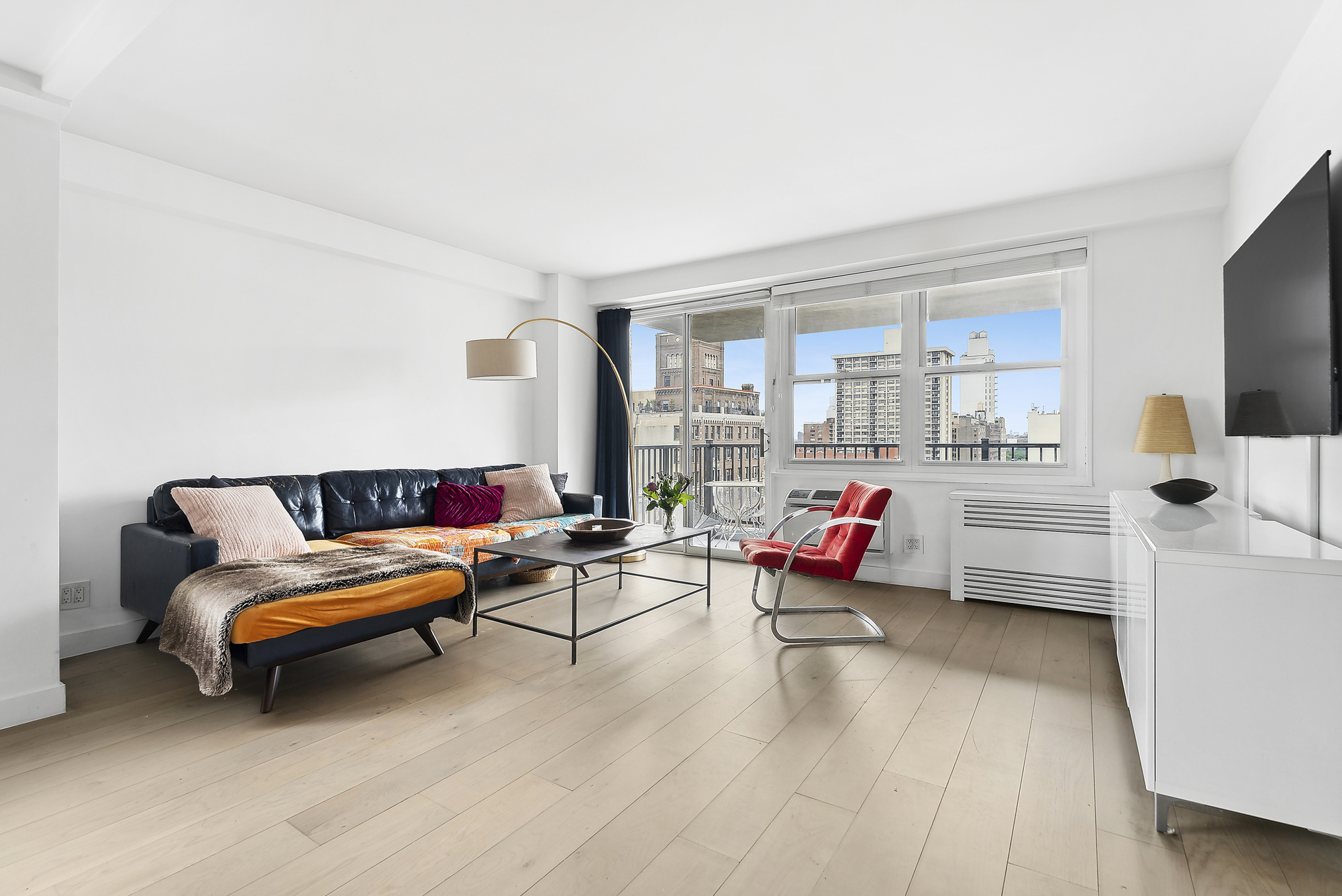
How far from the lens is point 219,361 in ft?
12.2

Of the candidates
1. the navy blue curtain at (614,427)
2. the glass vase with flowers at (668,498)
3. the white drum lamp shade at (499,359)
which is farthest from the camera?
the navy blue curtain at (614,427)

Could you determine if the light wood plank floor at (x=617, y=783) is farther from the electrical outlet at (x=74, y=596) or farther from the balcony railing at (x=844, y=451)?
the balcony railing at (x=844, y=451)

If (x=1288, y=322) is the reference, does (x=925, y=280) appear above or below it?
above

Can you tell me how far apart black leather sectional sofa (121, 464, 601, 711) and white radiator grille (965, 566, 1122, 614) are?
2.74 meters

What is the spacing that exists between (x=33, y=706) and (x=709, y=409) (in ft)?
15.0

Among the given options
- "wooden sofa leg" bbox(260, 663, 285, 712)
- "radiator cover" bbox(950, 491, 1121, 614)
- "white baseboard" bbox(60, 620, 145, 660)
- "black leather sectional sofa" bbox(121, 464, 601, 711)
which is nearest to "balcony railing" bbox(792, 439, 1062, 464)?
"radiator cover" bbox(950, 491, 1121, 614)

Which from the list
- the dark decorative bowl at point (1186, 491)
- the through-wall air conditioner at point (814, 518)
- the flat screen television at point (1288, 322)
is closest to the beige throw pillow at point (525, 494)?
the through-wall air conditioner at point (814, 518)

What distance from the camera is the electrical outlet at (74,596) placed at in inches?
122

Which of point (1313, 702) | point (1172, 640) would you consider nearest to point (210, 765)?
point (1172, 640)

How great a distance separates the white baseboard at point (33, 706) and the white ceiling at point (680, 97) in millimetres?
2304

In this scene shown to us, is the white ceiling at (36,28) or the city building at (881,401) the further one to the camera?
the city building at (881,401)

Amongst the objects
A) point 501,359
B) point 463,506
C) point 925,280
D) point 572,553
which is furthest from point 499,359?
point 925,280

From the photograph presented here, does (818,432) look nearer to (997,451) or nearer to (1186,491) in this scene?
(997,451)

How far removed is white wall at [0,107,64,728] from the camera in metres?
2.33
